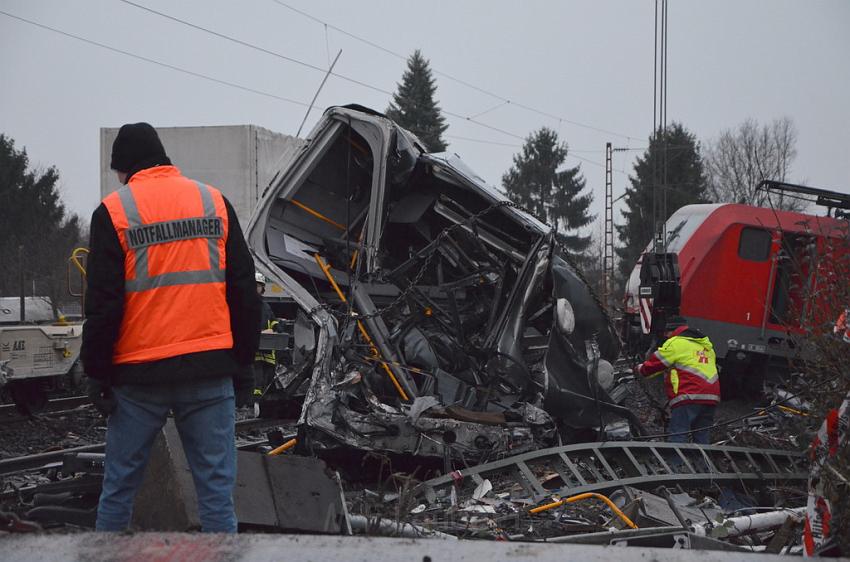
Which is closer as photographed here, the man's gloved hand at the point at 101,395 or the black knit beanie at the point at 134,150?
the man's gloved hand at the point at 101,395

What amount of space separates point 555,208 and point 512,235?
38275 millimetres

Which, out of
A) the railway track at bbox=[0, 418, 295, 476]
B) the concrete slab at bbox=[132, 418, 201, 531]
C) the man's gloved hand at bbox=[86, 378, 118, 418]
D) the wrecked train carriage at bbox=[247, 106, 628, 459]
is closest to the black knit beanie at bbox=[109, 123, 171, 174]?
the man's gloved hand at bbox=[86, 378, 118, 418]

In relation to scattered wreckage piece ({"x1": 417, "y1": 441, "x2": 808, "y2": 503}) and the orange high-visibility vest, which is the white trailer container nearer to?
scattered wreckage piece ({"x1": 417, "y1": 441, "x2": 808, "y2": 503})

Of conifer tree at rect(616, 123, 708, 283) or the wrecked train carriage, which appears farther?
conifer tree at rect(616, 123, 708, 283)

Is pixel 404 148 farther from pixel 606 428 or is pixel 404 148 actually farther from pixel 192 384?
pixel 192 384

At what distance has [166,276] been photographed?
112 inches

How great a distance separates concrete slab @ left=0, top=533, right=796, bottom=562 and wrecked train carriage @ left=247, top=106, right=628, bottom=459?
3.08 metres

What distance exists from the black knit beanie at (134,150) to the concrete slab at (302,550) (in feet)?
4.55

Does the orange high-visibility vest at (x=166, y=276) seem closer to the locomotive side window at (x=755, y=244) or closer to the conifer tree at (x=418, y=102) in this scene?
the locomotive side window at (x=755, y=244)

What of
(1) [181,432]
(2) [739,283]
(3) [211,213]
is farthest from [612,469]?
(2) [739,283]

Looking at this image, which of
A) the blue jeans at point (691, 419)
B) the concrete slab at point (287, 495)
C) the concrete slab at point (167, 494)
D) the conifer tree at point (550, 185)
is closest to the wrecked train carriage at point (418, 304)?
the blue jeans at point (691, 419)

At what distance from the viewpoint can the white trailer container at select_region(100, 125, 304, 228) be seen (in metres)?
14.3

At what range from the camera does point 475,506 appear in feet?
15.1

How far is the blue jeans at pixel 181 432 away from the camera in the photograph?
282 cm
